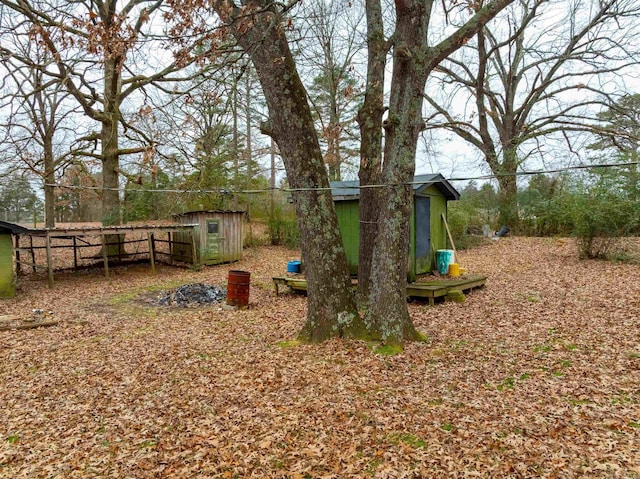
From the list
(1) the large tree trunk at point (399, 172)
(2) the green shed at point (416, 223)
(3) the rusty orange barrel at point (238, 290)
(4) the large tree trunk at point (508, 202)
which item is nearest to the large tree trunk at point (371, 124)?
(1) the large tree trunk at point (399, 172)

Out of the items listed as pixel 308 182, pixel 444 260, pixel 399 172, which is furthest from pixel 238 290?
pixel 444 260

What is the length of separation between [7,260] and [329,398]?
9.22 meters

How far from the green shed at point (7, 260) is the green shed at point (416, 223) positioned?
7270mm

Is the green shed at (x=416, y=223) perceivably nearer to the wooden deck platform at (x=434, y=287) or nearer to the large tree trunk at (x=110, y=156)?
the wooden deck platform at (x=434, y=287)

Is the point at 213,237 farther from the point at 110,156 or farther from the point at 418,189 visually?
the point at 418,189

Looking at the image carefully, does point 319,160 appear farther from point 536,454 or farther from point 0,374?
point 0,374

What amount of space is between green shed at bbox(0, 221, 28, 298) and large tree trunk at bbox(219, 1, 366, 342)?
7.77 m

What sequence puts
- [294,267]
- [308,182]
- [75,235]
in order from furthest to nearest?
[75,235]
[294,267]
[308,182]

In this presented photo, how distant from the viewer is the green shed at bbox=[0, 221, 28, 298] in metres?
9.17

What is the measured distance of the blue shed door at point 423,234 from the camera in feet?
30.0

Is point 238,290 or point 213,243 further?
point 213,243

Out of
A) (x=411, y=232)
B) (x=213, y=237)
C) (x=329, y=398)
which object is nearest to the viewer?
(x=329, y=398)

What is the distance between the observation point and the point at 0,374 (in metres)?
4.64

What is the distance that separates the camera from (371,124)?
5492 millimetres
